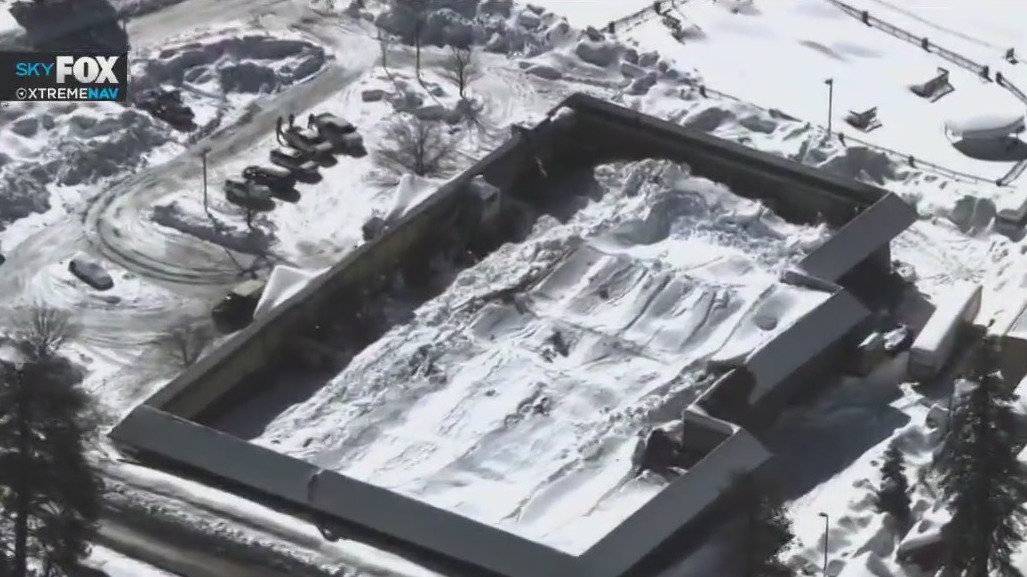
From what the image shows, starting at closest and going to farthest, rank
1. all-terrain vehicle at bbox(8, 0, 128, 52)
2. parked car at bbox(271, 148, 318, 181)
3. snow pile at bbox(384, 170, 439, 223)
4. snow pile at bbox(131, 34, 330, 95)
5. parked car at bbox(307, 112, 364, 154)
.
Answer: snow pile at bbox(384, 170, 439, 223) < parked car at bbox(271, 148, 318, 181) < parked car at bbox(307, 112, 364, 154) < snow pile at bbox(131, 34, 330, 95) < all-terrain vehicle at bbox(8, 0, 128, 52)

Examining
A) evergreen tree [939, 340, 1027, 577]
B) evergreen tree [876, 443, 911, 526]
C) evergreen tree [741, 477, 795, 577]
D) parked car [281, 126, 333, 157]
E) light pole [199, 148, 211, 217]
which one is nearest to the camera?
evergreen tree [939, 340, 1027, 577]

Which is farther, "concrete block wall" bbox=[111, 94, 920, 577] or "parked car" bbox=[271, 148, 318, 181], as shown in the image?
"parked car" bbox=[271, 148, 318, 181]

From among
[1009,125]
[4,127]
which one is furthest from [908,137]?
[4,127]

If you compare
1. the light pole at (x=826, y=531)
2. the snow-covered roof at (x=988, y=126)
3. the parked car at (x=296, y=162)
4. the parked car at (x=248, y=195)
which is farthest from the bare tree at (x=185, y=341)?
the snow-covered roof at (x=988, y=126)

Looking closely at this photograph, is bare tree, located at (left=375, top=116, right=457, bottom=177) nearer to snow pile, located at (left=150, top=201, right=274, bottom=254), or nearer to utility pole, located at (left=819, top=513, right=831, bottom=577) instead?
snow pile, located at (left=150, top=201, right=274, bottom=254)

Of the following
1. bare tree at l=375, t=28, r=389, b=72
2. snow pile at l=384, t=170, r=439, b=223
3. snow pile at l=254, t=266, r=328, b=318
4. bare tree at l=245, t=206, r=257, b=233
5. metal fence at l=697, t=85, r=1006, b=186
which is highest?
snow pile at l=254, t=266, r=328, b=318

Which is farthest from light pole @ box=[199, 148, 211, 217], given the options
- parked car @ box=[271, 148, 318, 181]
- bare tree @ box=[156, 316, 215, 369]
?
bare tree @ box=[156, 316, 215, 369]

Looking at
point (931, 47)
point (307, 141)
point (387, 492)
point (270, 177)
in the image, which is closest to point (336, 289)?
point (270, 177)

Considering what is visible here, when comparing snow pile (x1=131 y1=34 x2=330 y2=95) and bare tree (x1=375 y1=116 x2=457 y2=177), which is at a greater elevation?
bare tree (x1=375 y1=116 x2=457 y2=177)
